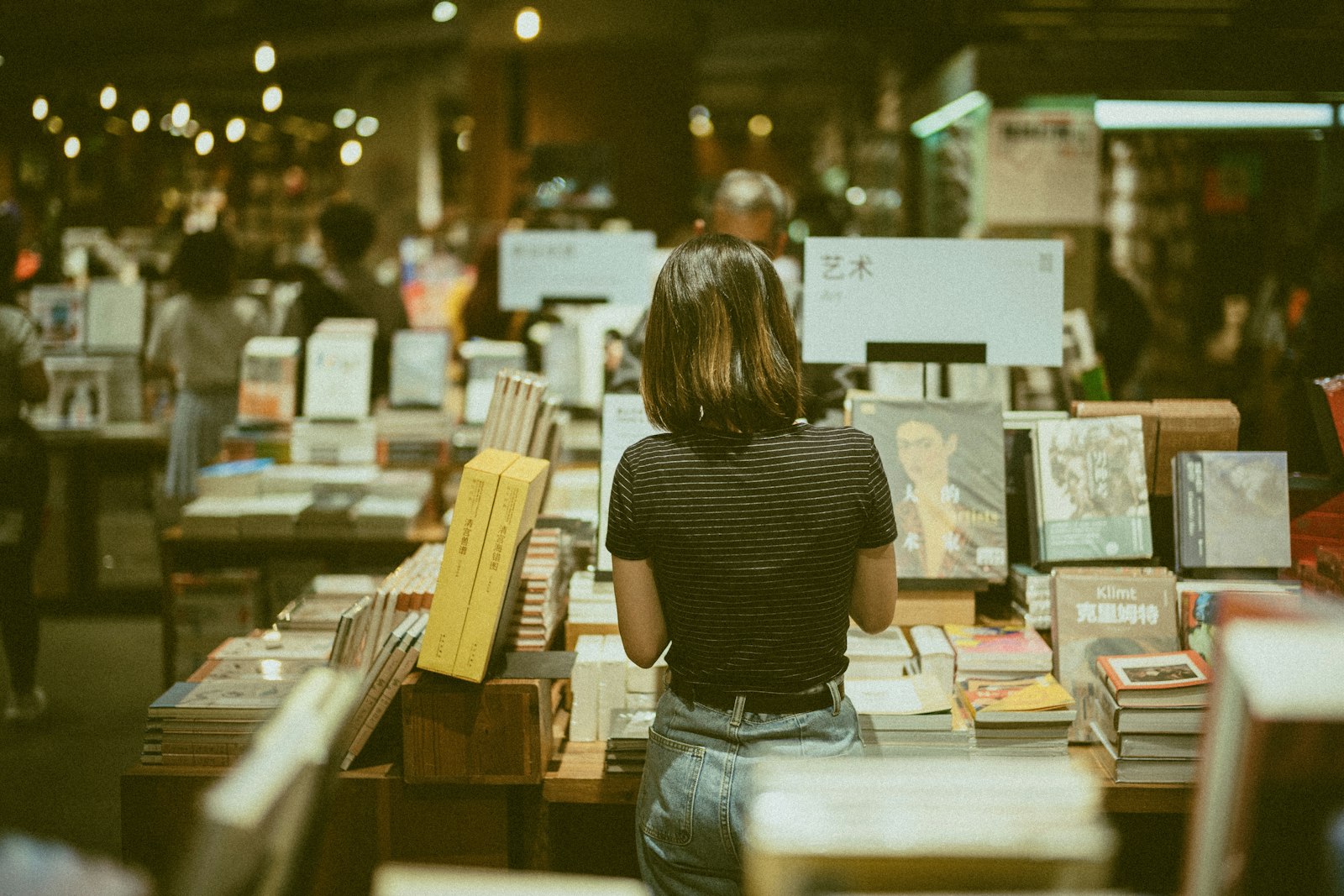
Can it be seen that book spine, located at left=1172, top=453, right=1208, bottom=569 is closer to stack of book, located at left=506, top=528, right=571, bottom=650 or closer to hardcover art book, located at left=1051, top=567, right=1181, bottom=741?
hardcover art book, located at left=1051, top=567, right=1181, bottom=741

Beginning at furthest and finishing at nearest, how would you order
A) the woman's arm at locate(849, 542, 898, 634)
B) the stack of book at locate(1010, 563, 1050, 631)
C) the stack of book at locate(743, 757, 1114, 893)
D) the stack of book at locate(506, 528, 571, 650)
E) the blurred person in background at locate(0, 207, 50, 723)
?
the blurred person in background at locate(0, 207, 50, 723) → the stack of book at locate(1010, 563, 1050, 631) → the stack of book at locate(506, 528, 571, 650) → the woman's arm at locate(849, 542, 898, 634) → the stack of book at locate(743, 757, 1114, 893)

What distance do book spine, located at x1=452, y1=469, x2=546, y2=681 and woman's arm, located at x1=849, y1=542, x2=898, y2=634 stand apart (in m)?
0.33

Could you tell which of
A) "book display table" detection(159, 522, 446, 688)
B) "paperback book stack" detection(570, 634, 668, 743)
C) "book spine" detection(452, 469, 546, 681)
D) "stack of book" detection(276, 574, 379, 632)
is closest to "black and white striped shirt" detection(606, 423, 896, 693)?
"book spine" detection(452, 469, 546, 681)

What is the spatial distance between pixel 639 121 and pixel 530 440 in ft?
28.5

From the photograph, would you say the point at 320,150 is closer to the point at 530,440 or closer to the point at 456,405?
the point at 456,405

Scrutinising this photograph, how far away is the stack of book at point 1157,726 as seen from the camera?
218 cm

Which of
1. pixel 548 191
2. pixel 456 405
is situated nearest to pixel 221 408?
pixel 456 405

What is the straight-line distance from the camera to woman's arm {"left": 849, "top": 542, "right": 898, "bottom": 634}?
5.85ft

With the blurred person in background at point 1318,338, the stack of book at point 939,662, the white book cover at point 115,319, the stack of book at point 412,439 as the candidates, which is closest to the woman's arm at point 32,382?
the stack of book at point 412,439

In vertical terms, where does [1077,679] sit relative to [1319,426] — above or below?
below

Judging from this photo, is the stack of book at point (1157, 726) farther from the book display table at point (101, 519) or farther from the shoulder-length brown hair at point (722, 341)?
the book display table at point (101, 519)

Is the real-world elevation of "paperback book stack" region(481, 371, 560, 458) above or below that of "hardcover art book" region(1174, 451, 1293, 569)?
above

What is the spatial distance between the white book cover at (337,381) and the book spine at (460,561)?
261 cm

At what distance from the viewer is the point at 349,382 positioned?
14.9 feet
